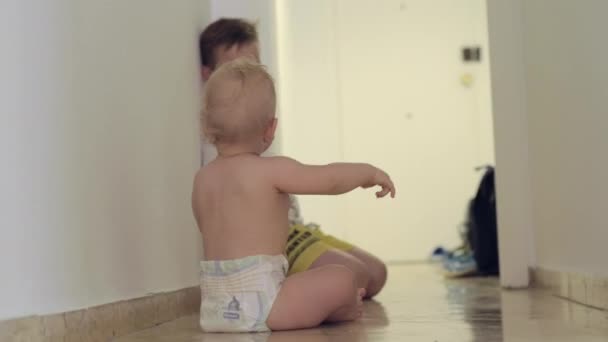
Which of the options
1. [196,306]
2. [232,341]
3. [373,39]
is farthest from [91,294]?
[373,39]

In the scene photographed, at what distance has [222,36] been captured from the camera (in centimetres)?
195

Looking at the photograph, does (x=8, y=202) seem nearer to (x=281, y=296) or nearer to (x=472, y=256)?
(x=281, y=296)

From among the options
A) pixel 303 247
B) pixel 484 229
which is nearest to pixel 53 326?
pixel 303 247

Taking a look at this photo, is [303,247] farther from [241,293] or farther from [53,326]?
[53,326]

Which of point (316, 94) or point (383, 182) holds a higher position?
point (316, 94)

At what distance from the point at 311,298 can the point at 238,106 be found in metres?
0.33

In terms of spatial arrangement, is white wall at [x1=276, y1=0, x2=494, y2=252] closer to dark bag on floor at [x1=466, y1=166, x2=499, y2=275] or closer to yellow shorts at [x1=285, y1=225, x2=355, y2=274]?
dark bag on floor at [x1=466, y1=166, x2=499, y2=275]

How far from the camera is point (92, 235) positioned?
4.22ft

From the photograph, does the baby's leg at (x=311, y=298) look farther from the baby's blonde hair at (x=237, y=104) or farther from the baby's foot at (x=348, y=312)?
the baby's blonde hair at (x=237, y=104)

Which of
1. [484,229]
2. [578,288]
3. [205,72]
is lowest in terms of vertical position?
[484,229]

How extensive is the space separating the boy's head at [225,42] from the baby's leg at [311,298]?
666 millimetres

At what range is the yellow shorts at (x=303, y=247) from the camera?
198 cm

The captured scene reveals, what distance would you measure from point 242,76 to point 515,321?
0.59 m

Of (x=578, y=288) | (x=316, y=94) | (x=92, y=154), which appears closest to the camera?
(x=92, y=154)
